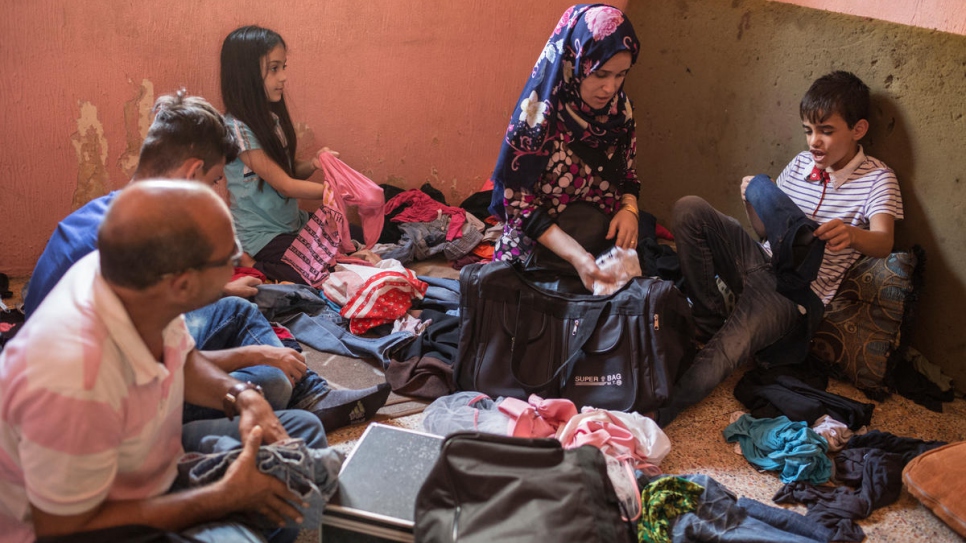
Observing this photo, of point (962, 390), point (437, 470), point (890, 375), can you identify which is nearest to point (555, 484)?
point (437, 470)

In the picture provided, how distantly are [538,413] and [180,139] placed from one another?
137 cm

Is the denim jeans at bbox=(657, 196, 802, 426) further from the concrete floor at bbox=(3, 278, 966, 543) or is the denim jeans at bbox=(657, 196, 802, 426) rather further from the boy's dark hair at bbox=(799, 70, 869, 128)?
the boy's dark hair at bbox=(799, 70, 869, 128)

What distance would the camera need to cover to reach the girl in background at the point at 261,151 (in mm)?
3076

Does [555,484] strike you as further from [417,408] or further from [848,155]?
[848,155]

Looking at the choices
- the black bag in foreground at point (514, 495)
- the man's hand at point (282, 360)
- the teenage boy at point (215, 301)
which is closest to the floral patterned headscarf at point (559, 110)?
the teenage boy at point (215, 301)

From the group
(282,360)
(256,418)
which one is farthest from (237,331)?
(256,418)

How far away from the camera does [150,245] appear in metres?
1.28

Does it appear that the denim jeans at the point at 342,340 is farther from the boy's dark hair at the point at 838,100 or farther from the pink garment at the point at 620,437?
the boy's dark hair at the point at 838,100

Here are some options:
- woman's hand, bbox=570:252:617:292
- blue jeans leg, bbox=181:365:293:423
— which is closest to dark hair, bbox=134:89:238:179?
blue jeans leg, bbox=181:365:293:423

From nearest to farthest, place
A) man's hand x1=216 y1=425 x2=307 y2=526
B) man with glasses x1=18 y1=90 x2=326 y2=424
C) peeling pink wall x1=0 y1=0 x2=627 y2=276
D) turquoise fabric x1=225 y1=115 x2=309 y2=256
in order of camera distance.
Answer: man's hand x1=216 y1=425 x2=307 y2=526 → man with glasses x1=18 y1=90 x2=326 y2=424 → peeling pink wall x1=0 y1=0 x2=627 y2=276 → turquoise fabric x1=225 y1=115 x2=309 y2=256

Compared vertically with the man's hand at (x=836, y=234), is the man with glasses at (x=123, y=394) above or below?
below

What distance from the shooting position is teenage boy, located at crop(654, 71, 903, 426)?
2623 millimetres

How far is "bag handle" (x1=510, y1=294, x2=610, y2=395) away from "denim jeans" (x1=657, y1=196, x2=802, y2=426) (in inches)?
15.0

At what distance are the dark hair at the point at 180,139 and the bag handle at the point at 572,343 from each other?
1117mm
